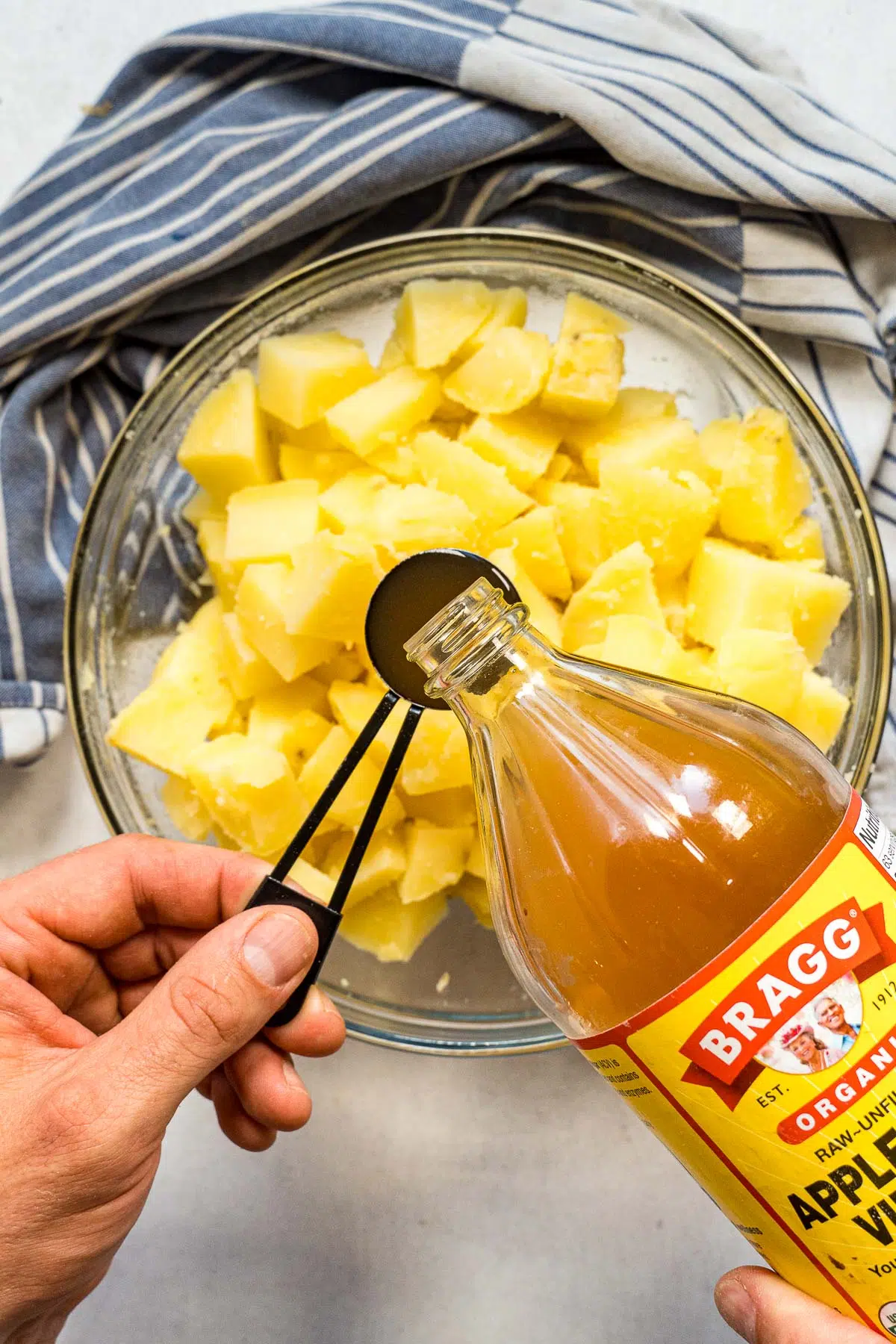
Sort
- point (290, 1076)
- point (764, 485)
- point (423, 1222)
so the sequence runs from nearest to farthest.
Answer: point (290, 1076) → point (764, 485) → point (423, 1222)

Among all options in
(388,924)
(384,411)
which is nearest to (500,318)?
(384,411)

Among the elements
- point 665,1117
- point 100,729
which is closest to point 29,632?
point 100,729

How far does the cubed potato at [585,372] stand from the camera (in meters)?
1.18

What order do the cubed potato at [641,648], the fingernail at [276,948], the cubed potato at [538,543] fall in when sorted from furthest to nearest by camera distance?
the cubed potato at [538,543], the cubed potato at [641,648], the fingernail at [276,948]

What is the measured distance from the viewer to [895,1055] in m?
0.75

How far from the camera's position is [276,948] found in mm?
875

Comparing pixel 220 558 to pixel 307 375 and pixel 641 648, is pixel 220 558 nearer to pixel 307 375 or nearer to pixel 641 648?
pixel 307 375

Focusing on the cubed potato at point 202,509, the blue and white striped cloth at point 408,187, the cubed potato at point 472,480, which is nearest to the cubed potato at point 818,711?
the blue and white striped cloth at point 408,187

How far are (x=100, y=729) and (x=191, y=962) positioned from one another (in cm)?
52

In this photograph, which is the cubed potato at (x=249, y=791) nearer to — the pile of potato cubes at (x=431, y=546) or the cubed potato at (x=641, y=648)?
the pile of potato cubes at (x=431, y=546)

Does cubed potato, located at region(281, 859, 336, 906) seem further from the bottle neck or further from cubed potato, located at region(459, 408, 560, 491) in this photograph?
cubed potato, located at region(459, 408, 560, 491)

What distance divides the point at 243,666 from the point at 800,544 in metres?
0.65

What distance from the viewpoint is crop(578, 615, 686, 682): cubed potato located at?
1.06 m

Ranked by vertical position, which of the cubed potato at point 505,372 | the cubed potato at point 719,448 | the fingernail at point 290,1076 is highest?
the cubed potato at point 719,448
